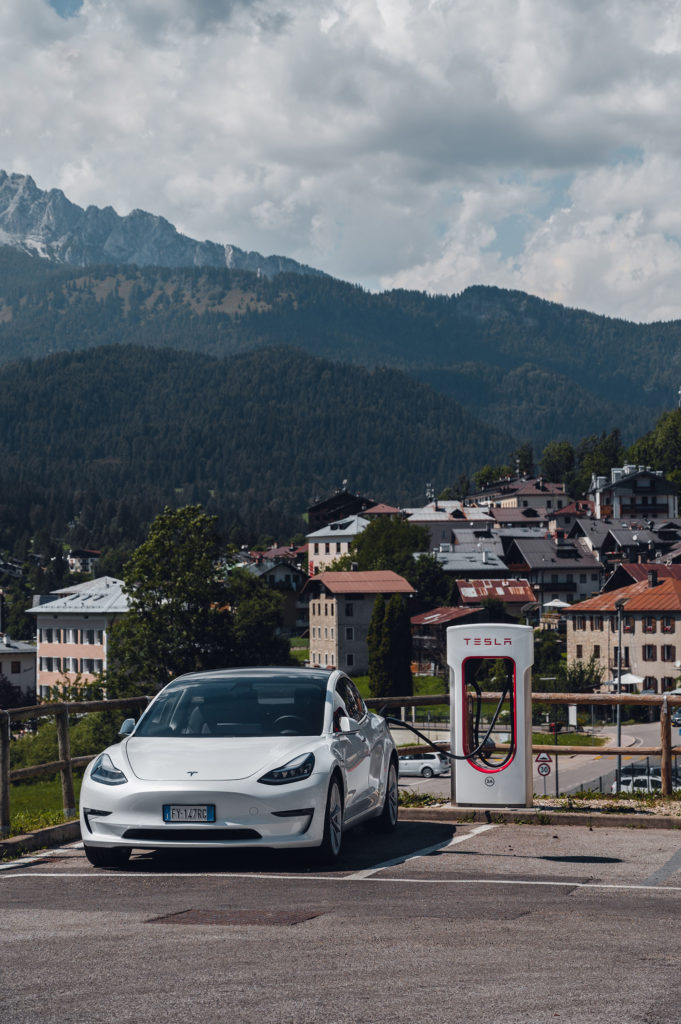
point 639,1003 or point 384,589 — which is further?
point 384,589

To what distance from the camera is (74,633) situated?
404 ft

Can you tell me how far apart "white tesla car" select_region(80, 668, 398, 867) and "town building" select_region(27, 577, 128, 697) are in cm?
10897

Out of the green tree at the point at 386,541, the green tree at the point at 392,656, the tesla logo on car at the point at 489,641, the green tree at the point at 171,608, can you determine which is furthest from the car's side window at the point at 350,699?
the green tree at the point at 386,541

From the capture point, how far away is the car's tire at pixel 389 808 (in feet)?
41.2

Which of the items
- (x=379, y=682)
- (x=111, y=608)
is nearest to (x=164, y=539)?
(x=379, y=682)

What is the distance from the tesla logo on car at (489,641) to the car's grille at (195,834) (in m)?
3.88

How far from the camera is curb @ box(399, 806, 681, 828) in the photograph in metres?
12.9

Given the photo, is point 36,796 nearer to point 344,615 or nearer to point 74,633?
point 344,615

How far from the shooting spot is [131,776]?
10398 millimetres

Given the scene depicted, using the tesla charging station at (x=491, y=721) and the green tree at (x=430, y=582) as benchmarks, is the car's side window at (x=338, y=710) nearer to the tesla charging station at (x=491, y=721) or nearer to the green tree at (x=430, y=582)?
the tesla charging station at (x=491, y=721)

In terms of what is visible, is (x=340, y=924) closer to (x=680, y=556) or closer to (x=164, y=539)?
(x=164, y=539)

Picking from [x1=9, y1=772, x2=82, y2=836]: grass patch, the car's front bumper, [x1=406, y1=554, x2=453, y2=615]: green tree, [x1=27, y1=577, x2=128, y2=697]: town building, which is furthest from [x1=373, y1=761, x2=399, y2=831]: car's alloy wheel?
[x1=406, y1=554, x2=453, y2=615]: green tree

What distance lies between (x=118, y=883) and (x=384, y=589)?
374 feet

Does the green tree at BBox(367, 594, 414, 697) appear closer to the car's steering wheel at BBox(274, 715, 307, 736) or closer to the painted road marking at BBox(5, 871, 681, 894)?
the car's steering wheel at BBox(274, 715, 307, 736)
